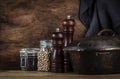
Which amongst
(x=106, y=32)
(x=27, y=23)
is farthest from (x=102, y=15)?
(x=27, y=23)

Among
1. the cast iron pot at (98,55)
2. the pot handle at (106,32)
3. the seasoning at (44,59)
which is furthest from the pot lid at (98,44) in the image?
the seasoning at (44,59)

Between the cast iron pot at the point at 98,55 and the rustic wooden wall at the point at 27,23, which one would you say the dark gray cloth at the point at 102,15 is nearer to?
the rustic wooden wall at the point at 27,23

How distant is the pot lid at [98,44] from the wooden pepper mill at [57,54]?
0.15 meters

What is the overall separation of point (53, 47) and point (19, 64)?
0.32m

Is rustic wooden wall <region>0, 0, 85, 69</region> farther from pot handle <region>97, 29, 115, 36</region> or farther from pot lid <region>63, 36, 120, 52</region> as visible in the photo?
pot lid <region>63, 36, 120, 52</region>

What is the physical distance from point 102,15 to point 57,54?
37cm

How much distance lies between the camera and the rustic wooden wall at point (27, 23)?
1.84m

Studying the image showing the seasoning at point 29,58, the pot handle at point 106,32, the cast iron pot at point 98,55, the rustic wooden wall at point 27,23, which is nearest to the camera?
the cast iron pot at point 98,55

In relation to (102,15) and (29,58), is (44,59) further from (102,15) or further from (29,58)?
(102,15)

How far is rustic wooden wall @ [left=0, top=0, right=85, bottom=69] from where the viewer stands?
1837 mm

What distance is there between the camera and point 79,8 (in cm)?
182

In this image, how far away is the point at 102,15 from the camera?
1.73 meters

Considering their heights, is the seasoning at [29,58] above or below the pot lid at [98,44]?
below

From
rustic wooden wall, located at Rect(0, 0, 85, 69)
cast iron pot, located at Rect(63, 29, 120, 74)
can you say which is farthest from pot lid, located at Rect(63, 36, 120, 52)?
rustic wooden wall, located at Rect(0, 0, 85, 69)
